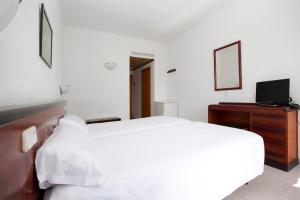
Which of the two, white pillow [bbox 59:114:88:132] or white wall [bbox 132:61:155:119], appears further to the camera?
white wall [bbox 132:61:155:119]

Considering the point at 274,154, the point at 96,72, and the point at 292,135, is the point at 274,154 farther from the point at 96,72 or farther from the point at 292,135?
the point at 96,72

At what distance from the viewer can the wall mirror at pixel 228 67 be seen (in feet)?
9.25

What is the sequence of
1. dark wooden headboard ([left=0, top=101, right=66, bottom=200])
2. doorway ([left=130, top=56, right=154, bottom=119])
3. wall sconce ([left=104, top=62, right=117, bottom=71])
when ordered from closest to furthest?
dark wooden headboard ([left=0, top=101, right=66, bottom=200]) < wall sconce ([left=104, top=62, right=117, bottom=71]) < doorway ([left=130, top=56, right=154, bottom=119])

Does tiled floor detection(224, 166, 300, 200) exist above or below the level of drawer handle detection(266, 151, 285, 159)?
below

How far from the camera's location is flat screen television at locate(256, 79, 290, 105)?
2.08m

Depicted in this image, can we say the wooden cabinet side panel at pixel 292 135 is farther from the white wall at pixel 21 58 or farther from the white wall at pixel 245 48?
the white wall at pixel 21 58

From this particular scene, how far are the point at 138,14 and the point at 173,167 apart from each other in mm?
3293

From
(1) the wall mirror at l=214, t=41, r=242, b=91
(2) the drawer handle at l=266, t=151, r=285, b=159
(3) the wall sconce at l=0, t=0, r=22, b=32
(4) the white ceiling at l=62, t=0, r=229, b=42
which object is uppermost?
(4) the white ceiling at l=62, t=0, r=229, b=42

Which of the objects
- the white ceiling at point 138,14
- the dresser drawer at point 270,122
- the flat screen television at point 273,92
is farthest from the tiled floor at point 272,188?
the white ceiling at point 138,14

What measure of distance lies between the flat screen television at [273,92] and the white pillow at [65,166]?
2622 mm

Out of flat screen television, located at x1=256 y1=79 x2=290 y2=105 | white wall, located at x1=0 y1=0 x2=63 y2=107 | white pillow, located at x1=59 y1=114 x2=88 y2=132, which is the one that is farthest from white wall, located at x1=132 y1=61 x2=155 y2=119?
white wall, located at x1=0 y1=0 x2=63 y2=107

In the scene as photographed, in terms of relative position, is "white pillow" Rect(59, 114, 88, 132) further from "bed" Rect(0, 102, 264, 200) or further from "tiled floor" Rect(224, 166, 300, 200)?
"tiled floor" Rect(224, 166, 300, 200)

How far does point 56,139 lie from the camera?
794 mm

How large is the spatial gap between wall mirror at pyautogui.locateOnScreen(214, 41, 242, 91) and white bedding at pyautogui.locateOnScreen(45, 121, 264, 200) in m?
1.80
